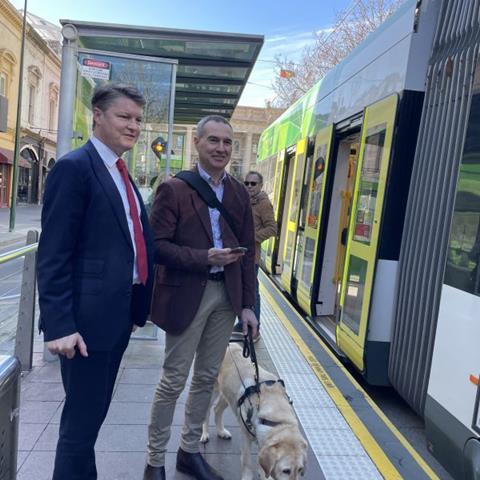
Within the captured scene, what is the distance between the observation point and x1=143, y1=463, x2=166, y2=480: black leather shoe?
2.86 metres

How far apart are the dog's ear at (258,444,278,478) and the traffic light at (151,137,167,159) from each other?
4486 millimetres

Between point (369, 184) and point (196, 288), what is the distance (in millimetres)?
2353

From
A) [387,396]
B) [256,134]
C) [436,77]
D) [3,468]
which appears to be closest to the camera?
[3,468]

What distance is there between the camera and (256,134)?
51.3 metres

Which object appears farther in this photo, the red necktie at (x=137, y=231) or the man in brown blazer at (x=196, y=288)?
the man in brown blazer at (x=196, y=288)

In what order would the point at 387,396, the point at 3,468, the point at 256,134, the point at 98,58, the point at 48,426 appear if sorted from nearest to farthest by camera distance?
the point at 3,468, the point at 48,426, the point at 387,396, the point at 98,58, the point at 256,134

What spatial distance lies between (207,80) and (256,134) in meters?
44.5

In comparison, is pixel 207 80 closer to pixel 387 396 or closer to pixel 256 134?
pixel 387 396

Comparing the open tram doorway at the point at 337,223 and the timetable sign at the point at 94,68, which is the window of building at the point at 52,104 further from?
the open tram doorway at the point at 337,223

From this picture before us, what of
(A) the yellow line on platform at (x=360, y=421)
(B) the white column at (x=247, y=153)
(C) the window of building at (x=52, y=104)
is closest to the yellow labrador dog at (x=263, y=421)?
(A) the yellow line on platform at (x=360, y=421)

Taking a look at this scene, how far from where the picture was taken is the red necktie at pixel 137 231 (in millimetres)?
2379

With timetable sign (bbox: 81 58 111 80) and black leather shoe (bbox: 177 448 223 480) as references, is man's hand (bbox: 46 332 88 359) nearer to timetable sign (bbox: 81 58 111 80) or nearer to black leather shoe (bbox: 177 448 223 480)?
black leather shoe (bbox: 177 448 223 480)

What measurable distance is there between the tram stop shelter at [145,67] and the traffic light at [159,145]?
0.04 meters

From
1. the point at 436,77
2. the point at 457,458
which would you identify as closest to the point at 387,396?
the point at 457,458
